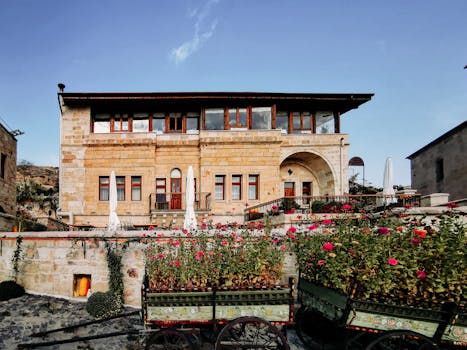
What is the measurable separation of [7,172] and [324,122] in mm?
18315

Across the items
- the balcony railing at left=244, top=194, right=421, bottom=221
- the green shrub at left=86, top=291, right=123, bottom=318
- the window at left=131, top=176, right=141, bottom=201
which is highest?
the window at left=131, top=176, right=141, bottom=201

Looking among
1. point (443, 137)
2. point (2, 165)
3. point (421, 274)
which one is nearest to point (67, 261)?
point (421, 274)

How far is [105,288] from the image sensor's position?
7406 millimetres

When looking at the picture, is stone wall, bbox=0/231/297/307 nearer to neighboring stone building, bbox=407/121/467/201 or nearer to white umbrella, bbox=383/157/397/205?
white umbrella, bbox=383/157/397/205

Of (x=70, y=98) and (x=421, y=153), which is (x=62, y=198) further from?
(x=421, y=153)

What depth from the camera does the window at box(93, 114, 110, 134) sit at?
17.6m

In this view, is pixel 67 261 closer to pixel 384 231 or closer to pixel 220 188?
pixel 384 231

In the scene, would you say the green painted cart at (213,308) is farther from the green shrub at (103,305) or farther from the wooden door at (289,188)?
the wooden door at (289,188)

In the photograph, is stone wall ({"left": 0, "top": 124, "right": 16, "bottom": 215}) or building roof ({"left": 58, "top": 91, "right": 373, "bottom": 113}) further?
building roof ({"left": 58, "top": 91, "right": 373, "bottom": 113})

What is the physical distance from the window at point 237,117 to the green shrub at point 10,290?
12.8 meters

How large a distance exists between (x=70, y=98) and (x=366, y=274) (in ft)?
58.6

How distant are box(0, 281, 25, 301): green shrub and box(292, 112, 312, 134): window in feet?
50.7

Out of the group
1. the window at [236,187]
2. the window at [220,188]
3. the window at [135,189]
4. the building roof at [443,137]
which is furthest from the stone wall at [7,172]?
the building roof at [443,137]

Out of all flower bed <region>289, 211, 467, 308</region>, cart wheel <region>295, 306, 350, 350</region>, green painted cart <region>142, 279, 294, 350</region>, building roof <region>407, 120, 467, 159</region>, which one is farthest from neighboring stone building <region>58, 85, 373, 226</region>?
flower bed <region>289, 211, 467, 308</region>
